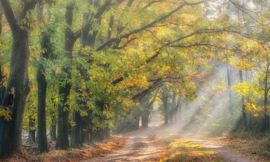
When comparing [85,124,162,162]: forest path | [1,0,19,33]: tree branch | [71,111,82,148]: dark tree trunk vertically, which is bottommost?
[85,124,162,162]: forest path

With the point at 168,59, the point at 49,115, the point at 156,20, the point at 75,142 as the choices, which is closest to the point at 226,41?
the point at 168,59

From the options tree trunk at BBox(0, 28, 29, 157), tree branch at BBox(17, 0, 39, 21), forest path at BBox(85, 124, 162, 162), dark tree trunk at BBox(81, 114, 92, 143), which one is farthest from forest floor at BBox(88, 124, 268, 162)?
tree branch at BBox(17, 0, 39, 21)

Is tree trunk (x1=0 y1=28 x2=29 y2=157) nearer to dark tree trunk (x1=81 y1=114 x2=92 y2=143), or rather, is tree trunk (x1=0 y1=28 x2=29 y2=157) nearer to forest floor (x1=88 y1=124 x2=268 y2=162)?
forest floor (x1=88 y1=124 x2=268 y2=162)

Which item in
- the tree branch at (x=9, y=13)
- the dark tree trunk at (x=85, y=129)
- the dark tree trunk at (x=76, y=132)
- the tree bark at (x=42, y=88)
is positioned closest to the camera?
the tree branch at (x=9, y=13)

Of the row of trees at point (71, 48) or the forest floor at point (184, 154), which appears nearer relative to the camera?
the row of trees at point (71, 48)

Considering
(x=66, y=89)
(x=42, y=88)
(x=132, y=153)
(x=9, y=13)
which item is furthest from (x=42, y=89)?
(x=132, y=153)

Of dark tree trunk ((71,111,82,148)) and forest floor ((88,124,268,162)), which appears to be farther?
dark tree trunk ((71,111,82,148))

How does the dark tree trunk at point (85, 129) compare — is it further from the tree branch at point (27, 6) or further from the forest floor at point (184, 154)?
the tree branch at point (27, 6)

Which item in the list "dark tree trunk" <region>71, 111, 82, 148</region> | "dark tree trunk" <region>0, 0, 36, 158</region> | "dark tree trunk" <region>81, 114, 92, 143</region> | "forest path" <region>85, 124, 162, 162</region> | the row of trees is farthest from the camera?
"dark tree trunk" <region>81, 114, 92, 143</region>

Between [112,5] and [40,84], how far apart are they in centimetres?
559

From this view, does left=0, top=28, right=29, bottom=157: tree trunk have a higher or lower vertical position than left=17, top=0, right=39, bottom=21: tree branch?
lower

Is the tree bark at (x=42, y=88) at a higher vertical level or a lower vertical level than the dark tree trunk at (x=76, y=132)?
higher

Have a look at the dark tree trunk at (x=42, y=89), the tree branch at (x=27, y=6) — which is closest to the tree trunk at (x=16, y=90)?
the tree branch at (x=27, y=6)

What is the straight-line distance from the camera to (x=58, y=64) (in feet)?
40.8
